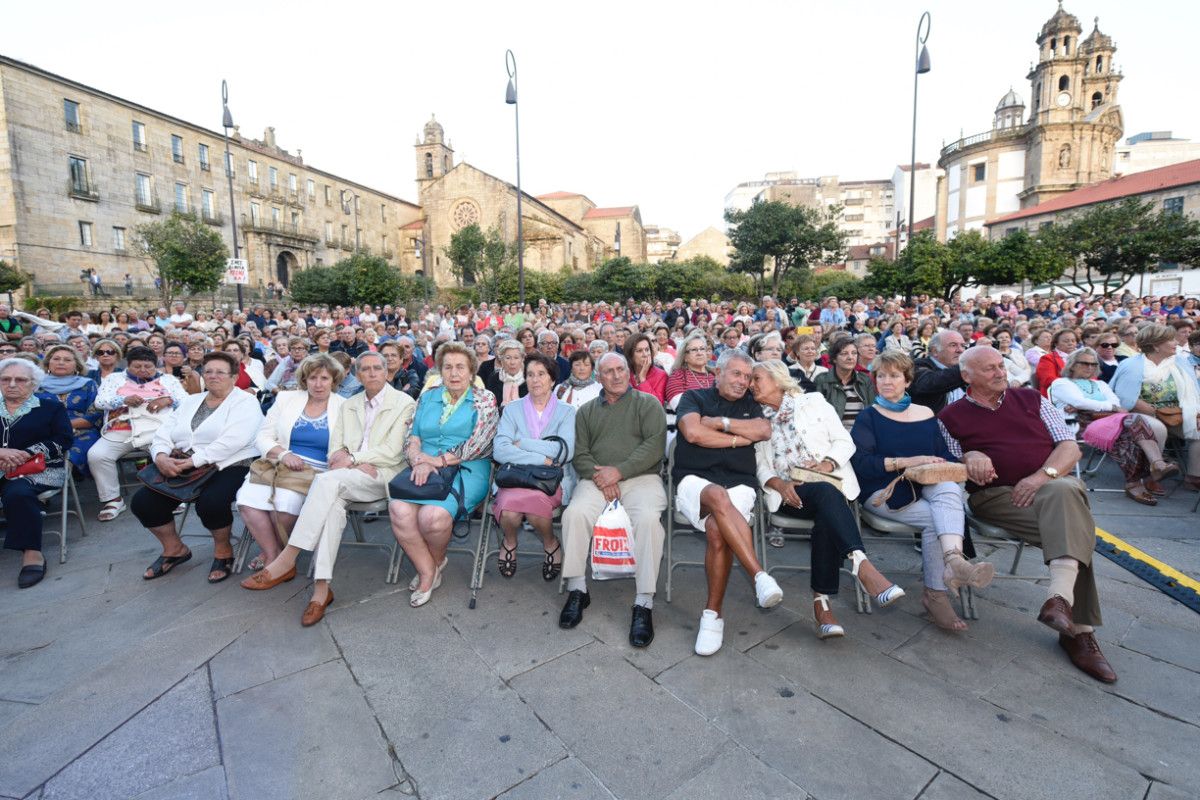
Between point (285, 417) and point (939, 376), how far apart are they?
4.62m

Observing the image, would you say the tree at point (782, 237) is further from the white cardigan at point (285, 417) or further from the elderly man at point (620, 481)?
the white cardigan at point (285, 417)

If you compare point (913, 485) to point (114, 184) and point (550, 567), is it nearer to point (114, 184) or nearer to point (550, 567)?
point (550, 567)

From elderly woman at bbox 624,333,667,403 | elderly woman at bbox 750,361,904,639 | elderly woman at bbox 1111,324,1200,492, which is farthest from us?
elderly woman at bbox 624,333,667,403

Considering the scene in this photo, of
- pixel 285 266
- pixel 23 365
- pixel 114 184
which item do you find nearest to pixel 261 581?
pixel 23 365

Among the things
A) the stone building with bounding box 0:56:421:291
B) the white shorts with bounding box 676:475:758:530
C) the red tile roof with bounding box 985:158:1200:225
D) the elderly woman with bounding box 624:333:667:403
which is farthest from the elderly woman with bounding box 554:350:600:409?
the red tile roof with bounding box 985:158:1200:225

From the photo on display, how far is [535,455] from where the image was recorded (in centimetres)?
394

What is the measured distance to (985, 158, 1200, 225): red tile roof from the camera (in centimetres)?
3350

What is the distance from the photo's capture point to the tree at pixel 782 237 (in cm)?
3547

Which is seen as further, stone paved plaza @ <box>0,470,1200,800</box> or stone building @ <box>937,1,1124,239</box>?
stone building @ <box>937,1,1124,239</box>

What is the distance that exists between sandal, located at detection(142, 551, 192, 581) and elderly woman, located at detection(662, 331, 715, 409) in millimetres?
3949

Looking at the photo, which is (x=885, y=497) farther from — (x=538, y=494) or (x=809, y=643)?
(x=538, y=494)

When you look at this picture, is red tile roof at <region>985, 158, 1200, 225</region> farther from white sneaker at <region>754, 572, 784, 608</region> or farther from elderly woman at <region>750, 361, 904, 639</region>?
white sneaker at <region>754, 572, 784, 608</region>

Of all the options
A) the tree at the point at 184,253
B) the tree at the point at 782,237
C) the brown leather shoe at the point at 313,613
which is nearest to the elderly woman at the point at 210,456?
the brown leather shoe at the point at 313,613

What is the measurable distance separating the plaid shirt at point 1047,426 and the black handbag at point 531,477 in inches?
92.3
